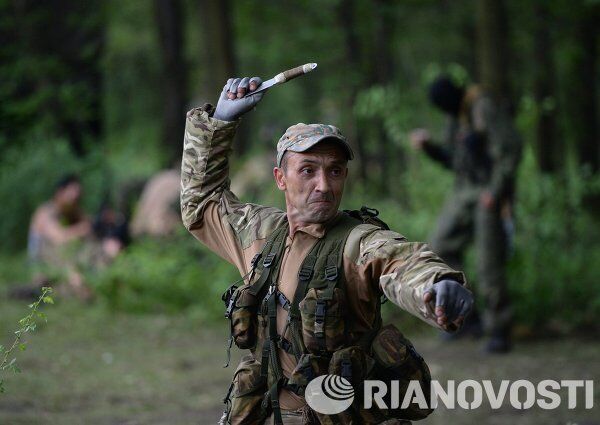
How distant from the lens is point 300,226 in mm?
4473

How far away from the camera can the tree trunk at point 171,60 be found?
20.3 m

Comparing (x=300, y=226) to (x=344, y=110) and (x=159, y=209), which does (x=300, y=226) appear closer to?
(x=159, y=209)

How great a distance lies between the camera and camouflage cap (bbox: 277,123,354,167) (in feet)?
14.3

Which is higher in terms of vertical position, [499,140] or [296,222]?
[499,140]

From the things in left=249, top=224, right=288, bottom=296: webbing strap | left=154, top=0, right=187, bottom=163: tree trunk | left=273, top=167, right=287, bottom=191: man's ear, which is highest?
left=154, top=0, right=187, bottom=163: tree trunk

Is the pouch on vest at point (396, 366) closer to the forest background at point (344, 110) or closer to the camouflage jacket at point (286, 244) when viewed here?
the camouflage jacket at point (286, 244)

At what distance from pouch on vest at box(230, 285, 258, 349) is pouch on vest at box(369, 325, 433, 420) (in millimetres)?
521

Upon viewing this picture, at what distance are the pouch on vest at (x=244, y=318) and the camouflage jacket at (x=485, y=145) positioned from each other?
5.30m

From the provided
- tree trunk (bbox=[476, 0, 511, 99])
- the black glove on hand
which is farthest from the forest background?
the black glove on hand

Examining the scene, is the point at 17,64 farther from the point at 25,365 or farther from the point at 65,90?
the point at 25,365

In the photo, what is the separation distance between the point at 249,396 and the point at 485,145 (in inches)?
218

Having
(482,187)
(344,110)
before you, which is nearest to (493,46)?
(482,187)

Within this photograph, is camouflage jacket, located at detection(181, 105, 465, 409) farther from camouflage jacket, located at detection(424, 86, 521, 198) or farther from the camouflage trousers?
the camouflage trousers

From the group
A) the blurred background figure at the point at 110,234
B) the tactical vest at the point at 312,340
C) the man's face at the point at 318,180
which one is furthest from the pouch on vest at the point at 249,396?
the blurred background figure at the point at 110,234
